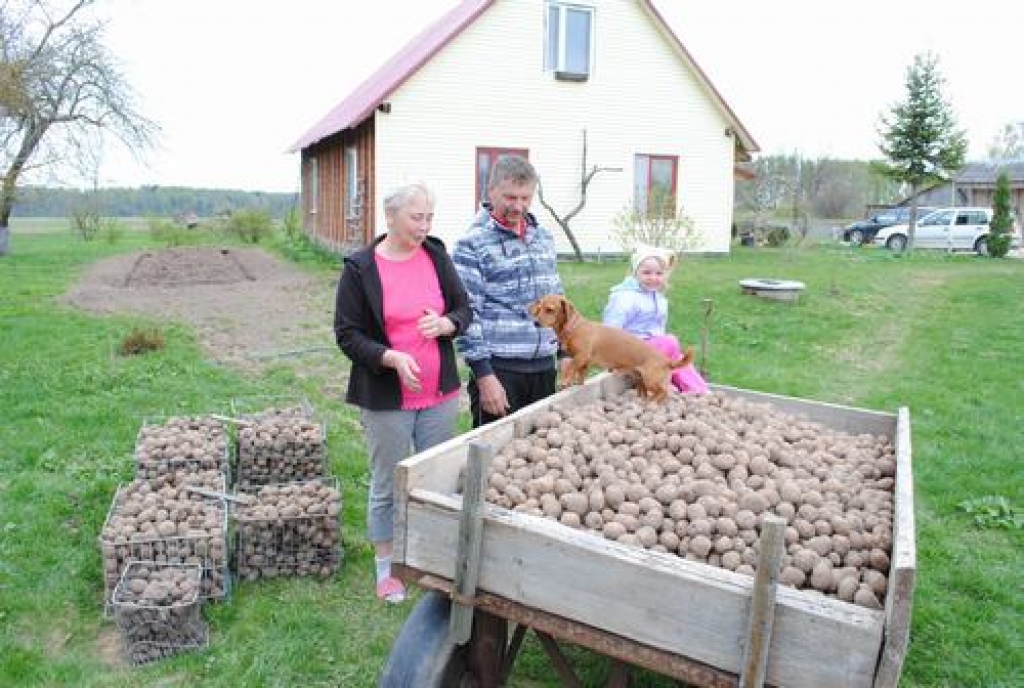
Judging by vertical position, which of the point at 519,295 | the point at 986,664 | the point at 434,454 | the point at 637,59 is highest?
the point at 637,59

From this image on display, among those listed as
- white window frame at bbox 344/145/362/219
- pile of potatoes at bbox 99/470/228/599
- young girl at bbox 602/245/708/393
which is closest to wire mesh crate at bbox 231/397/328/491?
pile of potatoes at bbox 99/470/228/599

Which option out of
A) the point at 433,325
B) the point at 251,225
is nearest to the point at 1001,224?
the point at 251,225

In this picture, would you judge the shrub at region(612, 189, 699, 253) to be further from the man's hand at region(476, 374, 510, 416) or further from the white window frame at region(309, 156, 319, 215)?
the man's hand at region(476, 374, 510, 416)

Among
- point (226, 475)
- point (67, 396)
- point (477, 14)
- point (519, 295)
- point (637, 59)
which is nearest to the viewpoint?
point (519, 295)

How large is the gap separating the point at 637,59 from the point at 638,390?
16.0 m

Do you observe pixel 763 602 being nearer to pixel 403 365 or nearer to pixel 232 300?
pixel 403 365

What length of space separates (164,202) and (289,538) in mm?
65868

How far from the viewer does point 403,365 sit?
3.26m

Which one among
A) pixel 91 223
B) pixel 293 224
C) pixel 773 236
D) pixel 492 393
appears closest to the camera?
pixel 492 393

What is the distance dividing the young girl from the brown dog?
519 millimetres

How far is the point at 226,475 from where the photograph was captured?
4723 mm

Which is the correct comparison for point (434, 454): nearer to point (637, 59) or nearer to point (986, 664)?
point (986, 664)

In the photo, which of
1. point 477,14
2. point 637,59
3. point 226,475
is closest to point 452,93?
point 477,14

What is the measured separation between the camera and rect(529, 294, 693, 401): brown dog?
3826mm
